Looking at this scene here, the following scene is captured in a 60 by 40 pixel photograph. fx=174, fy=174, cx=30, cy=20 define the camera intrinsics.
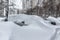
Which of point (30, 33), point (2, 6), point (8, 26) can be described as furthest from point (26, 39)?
point (2, 6)

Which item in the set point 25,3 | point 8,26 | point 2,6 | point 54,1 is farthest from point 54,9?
point 8,26

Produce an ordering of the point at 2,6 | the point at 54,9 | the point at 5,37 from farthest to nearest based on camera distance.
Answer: the point at 2,6, the point at 54,9, the point at 5,37

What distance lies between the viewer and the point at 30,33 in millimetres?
3605

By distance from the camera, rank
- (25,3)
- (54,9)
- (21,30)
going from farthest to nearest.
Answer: (25,3), (54,9), (21,30)

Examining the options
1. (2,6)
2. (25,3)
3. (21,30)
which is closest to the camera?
(21,30)

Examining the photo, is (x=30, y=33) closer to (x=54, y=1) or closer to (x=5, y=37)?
(x=5, y=37)

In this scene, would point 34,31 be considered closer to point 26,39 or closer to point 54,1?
point 26,39

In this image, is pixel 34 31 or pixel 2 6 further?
pixel 2 6

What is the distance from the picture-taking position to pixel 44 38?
3426mm

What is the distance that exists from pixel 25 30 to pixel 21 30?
0.09 metres

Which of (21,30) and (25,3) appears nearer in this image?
(21,30)

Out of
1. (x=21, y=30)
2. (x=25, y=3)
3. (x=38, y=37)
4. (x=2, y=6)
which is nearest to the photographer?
(x=38, y=37)

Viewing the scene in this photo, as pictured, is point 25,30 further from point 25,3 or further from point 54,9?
point 25,3

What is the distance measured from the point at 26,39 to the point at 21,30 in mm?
417
